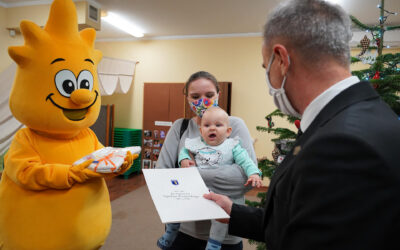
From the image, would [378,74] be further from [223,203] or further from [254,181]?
[223,203]

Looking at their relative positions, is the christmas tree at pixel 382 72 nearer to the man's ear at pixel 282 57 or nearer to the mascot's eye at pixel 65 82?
the man's ear at pixel 282 57

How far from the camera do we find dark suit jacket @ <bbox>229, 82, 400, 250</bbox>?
0.55 meters

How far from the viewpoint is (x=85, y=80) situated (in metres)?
1.66

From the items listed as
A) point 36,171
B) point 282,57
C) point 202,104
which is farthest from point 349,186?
point 36,171

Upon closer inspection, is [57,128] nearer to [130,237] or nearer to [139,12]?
[130,237]

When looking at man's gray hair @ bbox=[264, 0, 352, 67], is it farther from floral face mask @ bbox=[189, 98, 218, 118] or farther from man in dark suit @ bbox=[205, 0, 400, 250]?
floral face mask @ bbox=[189, 98, 218, 118]

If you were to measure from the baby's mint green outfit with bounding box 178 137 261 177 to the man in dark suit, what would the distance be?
713mm

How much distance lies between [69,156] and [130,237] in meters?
2.24

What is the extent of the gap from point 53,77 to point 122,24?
13.2 ft

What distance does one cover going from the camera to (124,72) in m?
5.89

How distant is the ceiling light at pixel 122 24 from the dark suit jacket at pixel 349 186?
4.69 metres

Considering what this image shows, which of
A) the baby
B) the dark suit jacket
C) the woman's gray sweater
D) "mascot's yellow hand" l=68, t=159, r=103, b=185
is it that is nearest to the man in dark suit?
the dark suit jacket

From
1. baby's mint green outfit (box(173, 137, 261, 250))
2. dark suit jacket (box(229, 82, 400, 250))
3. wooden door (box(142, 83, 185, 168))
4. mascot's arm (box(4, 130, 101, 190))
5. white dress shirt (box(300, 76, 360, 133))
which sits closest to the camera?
dark suit jacket (box(229, 82, 400, 250))

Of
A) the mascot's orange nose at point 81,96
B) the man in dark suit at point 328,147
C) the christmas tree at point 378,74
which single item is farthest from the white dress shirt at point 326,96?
the mascot's orange nose at point 81,96
